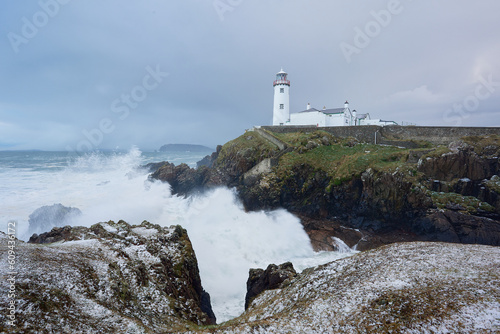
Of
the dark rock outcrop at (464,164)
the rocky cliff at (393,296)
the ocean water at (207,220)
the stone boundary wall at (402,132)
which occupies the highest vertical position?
the stone boundary wall at (402,132)

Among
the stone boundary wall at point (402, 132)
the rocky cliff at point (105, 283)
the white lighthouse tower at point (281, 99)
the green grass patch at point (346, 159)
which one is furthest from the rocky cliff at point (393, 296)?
the white lighthouse tower at point (281, 99)

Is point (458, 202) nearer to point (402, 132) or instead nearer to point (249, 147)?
point (402, 132)

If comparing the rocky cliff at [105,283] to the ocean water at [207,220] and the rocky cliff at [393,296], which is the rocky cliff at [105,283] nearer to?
the rocky cliff at [393,296]

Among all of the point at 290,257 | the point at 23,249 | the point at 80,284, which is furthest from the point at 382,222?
the point at 23,249

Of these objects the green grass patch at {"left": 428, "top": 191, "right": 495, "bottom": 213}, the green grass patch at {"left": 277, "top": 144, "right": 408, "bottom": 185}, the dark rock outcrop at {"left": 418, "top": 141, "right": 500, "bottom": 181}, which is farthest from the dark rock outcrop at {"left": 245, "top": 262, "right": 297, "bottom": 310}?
the dark rock outcrop at {"left": 418, "top": 141, "right": 500, "bottom": 181}

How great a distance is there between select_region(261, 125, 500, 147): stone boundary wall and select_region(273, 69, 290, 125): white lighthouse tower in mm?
6931

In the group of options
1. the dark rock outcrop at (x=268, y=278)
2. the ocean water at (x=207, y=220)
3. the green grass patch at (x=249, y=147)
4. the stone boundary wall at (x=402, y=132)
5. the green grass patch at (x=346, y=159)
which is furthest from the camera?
the green grass patch at (x=249, y=147)

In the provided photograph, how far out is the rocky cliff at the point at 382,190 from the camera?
22328 millimetres

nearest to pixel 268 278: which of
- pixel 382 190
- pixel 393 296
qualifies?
pixel 393 296

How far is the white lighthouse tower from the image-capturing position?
52.0 m

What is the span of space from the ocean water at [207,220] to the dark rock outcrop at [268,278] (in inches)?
95.1

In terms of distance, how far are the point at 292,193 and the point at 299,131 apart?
59.1 ft

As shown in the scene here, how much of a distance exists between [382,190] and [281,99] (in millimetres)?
32292

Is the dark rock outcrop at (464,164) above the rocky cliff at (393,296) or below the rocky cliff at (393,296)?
above
